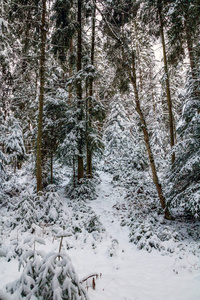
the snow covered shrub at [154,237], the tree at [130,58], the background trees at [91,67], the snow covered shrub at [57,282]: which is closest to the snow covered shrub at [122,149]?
the background trees at [91,67]

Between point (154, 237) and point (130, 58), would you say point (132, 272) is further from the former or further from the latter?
point (130, 58)

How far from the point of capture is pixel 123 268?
4836 millimetres

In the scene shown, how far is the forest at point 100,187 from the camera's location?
3.80 metres

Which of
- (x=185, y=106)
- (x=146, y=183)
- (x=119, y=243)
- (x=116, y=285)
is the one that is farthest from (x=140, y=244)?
(x=146, y=183)

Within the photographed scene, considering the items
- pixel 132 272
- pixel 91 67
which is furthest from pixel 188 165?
pixel 91 67

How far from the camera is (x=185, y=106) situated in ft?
23.3

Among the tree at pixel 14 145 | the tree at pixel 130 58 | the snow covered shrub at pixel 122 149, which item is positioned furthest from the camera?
the snow covered shrub at pixel 122 149

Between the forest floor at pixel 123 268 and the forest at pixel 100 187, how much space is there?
29mm

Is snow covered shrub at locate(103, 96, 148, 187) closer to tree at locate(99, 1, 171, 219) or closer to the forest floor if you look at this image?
tree at locate(99, 1, 171, 219)

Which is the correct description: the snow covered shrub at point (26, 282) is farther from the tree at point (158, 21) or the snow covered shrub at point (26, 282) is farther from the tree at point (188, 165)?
the tree at point (158, 21)

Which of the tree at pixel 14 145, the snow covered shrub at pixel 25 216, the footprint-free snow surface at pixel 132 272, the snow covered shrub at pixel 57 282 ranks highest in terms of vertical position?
the tree at pixel 14 145

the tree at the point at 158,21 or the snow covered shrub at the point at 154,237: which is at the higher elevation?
the tree at the point at 158,21

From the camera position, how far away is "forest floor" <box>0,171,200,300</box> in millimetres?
3793

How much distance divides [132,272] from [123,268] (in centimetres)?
31
